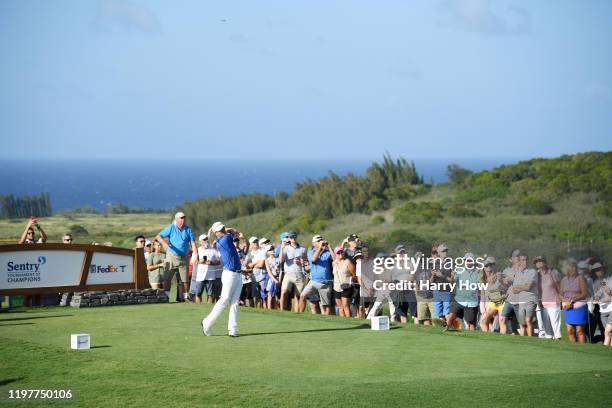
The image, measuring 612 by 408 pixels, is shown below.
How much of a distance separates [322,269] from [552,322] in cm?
461

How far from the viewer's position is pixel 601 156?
66250 mm

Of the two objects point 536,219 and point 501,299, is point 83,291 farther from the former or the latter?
point 536,219

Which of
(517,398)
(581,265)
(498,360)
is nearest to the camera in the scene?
(517,398)

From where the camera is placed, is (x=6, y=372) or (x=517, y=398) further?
(x=6, y=372)

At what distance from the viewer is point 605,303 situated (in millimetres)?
17000

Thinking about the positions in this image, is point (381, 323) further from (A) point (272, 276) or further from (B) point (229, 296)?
(A) point (272, 276)

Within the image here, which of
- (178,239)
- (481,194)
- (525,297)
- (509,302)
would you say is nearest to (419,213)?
(481,194)

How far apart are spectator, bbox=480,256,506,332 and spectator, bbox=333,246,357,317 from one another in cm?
264

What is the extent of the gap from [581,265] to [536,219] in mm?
32715

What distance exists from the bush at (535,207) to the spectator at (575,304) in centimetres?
3587

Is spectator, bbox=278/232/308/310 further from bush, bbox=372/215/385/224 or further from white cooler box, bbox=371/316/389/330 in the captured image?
bush, bbox=372/215/385/224

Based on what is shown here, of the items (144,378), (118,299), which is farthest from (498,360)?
(118,299)

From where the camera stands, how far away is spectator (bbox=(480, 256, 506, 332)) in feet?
59.3

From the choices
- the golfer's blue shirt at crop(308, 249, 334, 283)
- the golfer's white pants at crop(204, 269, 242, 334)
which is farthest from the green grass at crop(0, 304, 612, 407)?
the golfer's blue shirt at crop(308, 249, 334, 283)
